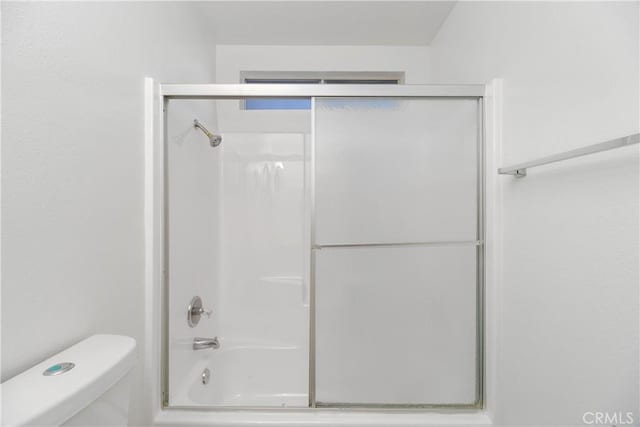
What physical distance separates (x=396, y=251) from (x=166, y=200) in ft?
3.27

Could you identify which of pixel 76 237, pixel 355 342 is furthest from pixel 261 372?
pixel 76 237

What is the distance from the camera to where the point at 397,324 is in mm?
1386

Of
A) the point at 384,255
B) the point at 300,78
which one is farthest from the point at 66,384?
the point at 300,78

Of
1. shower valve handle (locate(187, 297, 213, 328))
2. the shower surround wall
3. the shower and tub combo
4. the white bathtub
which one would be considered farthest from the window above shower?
the white bathtub

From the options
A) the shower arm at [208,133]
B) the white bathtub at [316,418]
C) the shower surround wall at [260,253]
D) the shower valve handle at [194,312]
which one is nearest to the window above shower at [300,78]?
the shower surround wall at [260,253]

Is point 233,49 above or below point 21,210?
above

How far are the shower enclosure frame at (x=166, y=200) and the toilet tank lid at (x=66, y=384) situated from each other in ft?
1.64

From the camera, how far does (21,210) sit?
0.70 metres

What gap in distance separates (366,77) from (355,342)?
186 centimetres

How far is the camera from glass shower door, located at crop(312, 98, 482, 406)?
1.36 meters

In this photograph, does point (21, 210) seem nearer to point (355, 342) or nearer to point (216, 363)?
point (355, 342)

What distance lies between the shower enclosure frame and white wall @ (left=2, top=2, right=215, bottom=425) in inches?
1.9

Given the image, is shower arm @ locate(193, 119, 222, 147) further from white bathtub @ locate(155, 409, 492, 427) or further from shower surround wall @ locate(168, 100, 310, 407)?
white bathtub @ locate(155, 409, 492, 427)

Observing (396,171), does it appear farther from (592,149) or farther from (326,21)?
(326,21)
